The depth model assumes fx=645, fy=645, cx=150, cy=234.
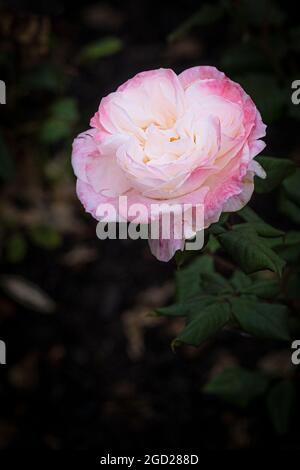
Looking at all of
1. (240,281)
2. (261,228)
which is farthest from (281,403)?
(261,228)

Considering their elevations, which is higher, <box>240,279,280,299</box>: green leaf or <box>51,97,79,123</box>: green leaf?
<box>51,97,79,123</box>: green leaf

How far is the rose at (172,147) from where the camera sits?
0.75m

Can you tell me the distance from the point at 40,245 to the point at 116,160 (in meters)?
1.42

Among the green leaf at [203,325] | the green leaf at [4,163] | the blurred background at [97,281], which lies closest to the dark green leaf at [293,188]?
the green leaf at [203,325]

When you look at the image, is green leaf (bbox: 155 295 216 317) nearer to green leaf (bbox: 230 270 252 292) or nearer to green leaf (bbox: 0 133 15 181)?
green leaf (bbox: 230 270 252 292)

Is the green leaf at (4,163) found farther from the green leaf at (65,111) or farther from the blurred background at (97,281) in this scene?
the green leaf at (65,111)

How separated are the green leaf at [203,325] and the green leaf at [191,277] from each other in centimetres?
27

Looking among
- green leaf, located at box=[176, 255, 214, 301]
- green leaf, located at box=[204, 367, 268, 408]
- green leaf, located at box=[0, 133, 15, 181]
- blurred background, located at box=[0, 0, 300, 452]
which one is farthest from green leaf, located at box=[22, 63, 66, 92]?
green leaf, located at box=[204, 367, 268, 408]

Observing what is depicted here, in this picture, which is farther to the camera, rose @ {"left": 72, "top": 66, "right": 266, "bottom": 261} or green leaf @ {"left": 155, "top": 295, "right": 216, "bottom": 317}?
green leaf @ {"left": 155, "top": 295, "right": 216, "bottom": 317}

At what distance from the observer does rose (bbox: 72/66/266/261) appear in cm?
75

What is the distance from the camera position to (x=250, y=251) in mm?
865

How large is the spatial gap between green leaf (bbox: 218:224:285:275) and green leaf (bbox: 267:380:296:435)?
0.60m

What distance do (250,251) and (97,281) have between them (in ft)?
4.16

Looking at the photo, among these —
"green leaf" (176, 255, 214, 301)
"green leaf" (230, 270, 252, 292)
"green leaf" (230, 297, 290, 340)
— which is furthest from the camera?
"green leaf" (176, 255, 214, 301)
